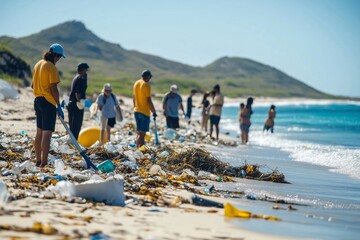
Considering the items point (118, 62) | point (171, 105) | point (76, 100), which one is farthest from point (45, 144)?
point (118, 62)

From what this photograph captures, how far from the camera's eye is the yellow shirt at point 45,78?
812cm

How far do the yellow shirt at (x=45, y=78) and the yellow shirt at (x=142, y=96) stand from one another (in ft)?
11.0

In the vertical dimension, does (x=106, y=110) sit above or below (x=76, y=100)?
below

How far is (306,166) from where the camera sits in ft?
40.9

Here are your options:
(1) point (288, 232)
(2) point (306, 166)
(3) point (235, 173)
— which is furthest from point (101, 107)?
(1) point (288, 232)

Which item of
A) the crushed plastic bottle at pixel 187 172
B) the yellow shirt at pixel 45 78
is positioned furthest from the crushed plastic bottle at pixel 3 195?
the crushed plastic bottle at pixel 187 172

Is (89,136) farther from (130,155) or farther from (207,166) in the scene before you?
(207,166)

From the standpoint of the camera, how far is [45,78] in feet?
26.7

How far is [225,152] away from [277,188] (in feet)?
19.2

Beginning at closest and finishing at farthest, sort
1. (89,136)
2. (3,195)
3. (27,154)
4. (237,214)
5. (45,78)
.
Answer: (3,195), (237,214), (45,78), (27,154), (89,136)

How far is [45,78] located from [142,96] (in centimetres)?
354

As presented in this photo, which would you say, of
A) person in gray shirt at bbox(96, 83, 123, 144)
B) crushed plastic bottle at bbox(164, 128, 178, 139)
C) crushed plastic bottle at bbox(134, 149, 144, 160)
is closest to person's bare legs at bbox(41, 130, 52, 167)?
crushed plastic bottle at bbox(134, 149, 144, 160)

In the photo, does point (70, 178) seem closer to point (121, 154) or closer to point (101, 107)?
point (121, 154)

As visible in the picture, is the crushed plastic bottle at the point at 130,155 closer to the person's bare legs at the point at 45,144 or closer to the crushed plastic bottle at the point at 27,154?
the crushed plastic bottle at the point at 27,154
